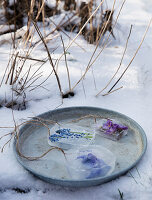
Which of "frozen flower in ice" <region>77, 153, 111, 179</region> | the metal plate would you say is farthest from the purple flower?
"frozen flower in ice" <region>77, 153, 111, 179</region>

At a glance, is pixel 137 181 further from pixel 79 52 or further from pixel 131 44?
pixel 131 44

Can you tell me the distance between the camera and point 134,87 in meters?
1.77

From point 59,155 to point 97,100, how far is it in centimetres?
51

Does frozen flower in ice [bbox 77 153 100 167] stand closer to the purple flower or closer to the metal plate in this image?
the metal plate

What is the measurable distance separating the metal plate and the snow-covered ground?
0.04m

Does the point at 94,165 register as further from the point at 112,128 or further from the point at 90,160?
the point at 112,128

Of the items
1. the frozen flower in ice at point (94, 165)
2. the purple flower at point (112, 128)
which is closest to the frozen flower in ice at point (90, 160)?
the frozen flower in ice at point (94, 165)

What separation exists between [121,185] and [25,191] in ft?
1.20

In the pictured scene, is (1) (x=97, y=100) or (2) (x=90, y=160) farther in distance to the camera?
(1) (x=97, y=100)

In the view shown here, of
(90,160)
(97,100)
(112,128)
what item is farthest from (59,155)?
(97,100)

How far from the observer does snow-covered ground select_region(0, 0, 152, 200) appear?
3.56 feet

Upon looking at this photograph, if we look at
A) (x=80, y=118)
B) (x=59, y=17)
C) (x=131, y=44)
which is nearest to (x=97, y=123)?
(x=80, y=118)

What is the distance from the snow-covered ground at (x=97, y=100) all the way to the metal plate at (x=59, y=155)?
0.14ft

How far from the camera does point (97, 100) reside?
1659 millimetres
